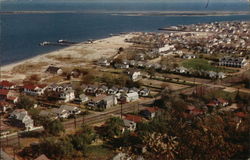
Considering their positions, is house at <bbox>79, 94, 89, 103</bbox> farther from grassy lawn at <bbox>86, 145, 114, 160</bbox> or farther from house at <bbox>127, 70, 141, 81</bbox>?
grassy lawn at <bbox>86, 145, 114, 160</bbox>

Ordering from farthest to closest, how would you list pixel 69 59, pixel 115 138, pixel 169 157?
1. pixel 69 59
2. pixel 115 138
3. pixel 169 157

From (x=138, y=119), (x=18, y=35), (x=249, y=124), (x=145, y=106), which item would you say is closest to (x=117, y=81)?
(x=145, y=106)

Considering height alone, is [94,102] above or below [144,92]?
above

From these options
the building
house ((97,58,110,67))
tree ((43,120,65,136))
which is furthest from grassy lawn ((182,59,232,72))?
tree ((43,120,65,136))

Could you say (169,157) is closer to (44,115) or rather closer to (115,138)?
(115,138)

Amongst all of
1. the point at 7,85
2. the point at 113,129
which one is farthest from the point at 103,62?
the point at 113,129

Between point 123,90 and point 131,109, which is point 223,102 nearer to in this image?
point 131,109
